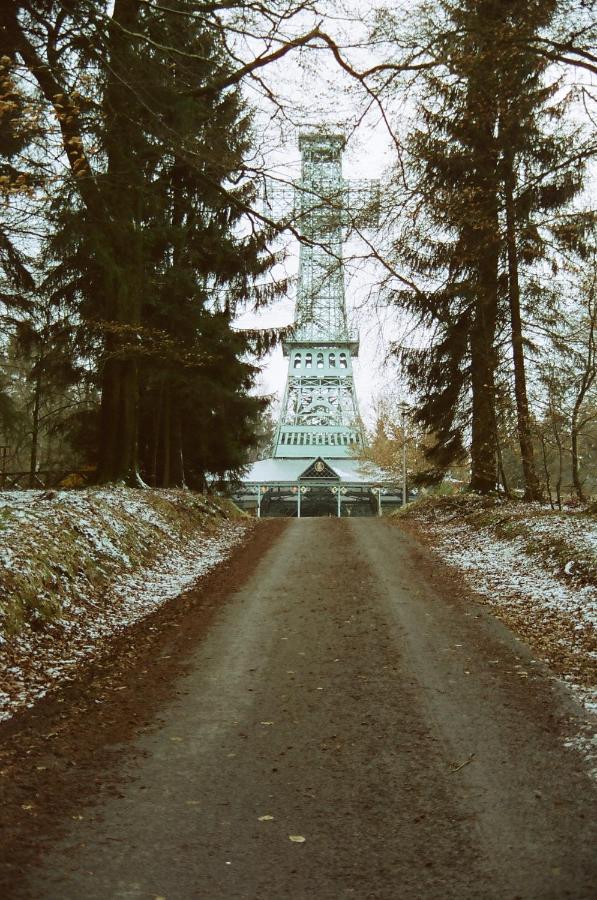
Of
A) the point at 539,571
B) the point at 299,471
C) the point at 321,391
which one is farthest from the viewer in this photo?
the point at 321,391

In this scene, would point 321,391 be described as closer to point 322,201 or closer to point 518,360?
point 518,360

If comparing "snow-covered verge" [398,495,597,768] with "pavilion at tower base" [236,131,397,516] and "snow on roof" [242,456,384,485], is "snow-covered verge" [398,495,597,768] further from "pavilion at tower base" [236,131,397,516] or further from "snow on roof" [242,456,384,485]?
"snow on roof" [242,456,384,485]

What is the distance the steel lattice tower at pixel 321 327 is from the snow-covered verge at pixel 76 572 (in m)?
3.96

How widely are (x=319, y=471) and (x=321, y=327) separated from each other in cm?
2471

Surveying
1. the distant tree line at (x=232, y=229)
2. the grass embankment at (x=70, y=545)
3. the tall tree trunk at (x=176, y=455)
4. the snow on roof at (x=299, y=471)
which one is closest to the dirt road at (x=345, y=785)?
the grass embankment at (x=70, y=545)

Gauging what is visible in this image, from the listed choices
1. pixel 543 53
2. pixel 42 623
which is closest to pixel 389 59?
pixel 543 53

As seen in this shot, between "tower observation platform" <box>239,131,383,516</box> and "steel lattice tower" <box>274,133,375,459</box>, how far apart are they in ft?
0.05

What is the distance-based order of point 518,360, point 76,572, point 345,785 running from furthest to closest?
point 518,360 → point 76,572 → point 345,785

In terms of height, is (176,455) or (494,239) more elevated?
(494,239)

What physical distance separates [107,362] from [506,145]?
8.31m

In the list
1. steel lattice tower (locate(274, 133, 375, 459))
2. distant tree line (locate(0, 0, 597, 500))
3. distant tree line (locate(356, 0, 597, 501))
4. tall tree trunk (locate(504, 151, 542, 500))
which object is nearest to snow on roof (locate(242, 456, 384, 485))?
steel lattice tower (locate(274, 133, 375, 459))

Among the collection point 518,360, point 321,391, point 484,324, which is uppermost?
A: point 321,391

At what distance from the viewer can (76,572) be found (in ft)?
23.3

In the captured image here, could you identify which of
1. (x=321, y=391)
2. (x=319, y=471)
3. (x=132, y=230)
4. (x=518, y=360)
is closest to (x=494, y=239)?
(x=518, y=360)
